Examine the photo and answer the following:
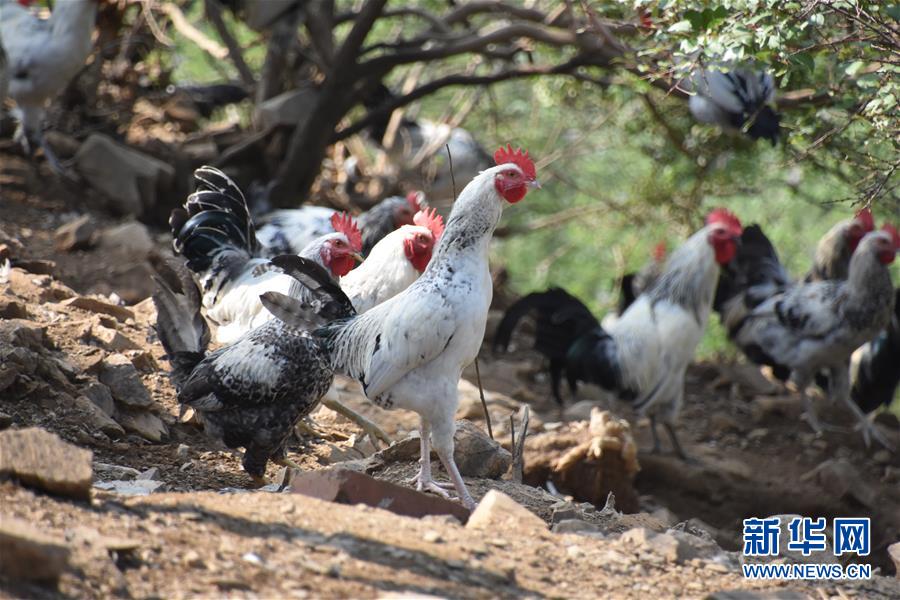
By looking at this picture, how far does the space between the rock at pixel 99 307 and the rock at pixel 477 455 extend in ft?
9.76

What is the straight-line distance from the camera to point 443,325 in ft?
15.6

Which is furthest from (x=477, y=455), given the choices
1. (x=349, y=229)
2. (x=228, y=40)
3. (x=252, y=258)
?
(x=228, y=40)

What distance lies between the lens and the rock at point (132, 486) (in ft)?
14.9

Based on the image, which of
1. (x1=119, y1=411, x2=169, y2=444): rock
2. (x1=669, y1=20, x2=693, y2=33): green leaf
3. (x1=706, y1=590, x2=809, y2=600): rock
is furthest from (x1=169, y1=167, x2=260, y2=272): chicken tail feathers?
(x1=706, y1=590, x2=809, y2=600): rock

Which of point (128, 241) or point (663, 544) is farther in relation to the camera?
point (128, 241)

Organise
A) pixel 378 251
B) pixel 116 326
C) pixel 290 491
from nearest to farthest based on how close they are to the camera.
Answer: pixel 290 491, pixel 378 251, pixel 116 326

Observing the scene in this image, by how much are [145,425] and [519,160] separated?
2.69 m

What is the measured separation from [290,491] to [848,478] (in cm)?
552

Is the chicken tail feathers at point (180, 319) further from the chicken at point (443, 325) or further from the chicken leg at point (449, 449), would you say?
the chicken leg at point (449, 449)

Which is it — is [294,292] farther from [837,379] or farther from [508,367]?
[837,379]

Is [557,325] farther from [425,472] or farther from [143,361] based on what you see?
[425,472]

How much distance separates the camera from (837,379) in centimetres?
1007

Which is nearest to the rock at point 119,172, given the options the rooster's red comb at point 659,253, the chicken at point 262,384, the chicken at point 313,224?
the chicken at point 313,224

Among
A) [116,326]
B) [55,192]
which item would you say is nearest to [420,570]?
[116,326]
